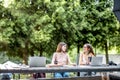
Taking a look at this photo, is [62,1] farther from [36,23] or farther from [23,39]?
[23,39]

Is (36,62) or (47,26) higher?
(47,26)

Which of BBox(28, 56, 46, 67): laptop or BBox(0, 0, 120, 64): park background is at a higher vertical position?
BBox(0, 0, 120, 64): park background

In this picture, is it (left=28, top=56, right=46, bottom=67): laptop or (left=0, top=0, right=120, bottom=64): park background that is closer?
(left=28, top=56, right=46, bottom=67): laptop

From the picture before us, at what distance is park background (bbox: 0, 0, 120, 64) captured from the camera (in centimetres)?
1296

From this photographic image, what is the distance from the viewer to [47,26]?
514 inches

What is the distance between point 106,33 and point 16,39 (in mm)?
4139

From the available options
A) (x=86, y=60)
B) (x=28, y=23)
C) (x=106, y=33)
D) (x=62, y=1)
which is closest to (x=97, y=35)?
(x=106, y=33)

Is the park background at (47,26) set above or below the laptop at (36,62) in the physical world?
above

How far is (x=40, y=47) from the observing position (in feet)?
43.4

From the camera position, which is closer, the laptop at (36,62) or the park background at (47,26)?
the laptop at (36,62)

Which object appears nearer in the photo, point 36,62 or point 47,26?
point 36,62

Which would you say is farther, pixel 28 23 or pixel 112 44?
pixel 112 44

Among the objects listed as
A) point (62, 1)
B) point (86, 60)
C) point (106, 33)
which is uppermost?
point (62, 1)

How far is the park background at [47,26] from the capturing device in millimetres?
12961
